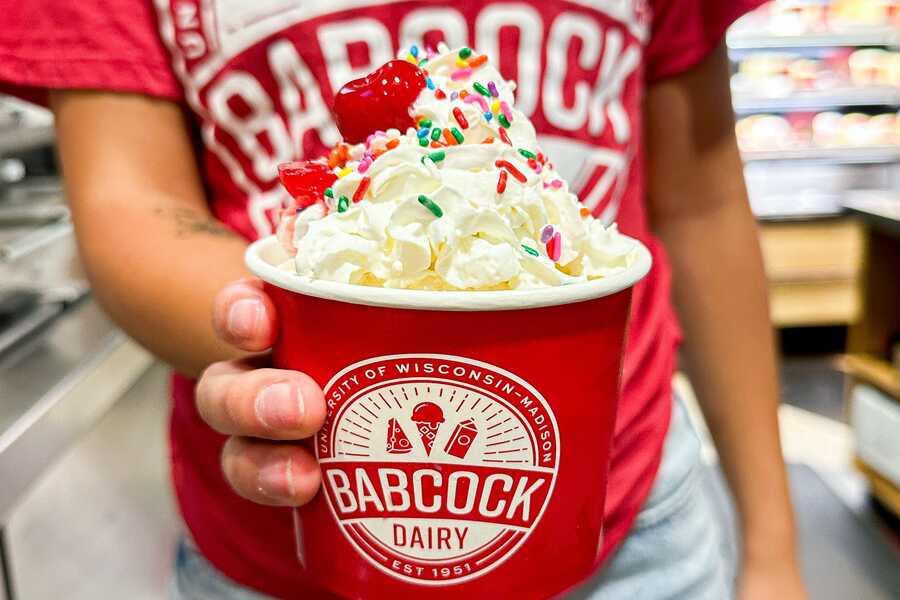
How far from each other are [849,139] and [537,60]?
3.96 m

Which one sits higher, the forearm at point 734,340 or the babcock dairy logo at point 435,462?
the babcock dairy logo at point 435,462

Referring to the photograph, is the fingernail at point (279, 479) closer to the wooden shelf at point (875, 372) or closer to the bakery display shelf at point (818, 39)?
the wooden shelf at point (875, 372)

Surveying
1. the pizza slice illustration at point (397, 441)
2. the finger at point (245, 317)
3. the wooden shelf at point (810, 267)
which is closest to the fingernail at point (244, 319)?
the finger at point (245, 317)

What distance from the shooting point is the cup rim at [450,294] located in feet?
1.34

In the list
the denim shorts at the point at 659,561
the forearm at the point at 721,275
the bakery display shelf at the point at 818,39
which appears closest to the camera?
the denim shorts at the point at 659,561

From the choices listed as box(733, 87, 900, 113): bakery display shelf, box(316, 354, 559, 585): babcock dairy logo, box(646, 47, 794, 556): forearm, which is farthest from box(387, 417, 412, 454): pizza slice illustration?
box(733, 87, 900, 113): bakery display shelf

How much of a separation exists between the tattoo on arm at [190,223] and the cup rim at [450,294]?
Answer: 0.20m

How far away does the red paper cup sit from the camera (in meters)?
0.43

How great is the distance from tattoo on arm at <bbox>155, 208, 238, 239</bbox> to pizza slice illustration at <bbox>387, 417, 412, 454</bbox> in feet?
0.92

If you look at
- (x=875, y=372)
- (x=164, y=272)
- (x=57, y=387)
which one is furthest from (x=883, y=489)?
(x=164, y=272)

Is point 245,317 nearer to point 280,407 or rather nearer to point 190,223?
point 280,407

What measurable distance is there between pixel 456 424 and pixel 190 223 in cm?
33

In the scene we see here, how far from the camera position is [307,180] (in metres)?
0.50

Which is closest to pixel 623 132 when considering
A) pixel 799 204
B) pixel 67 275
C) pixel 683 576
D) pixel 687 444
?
pixel 687 444
